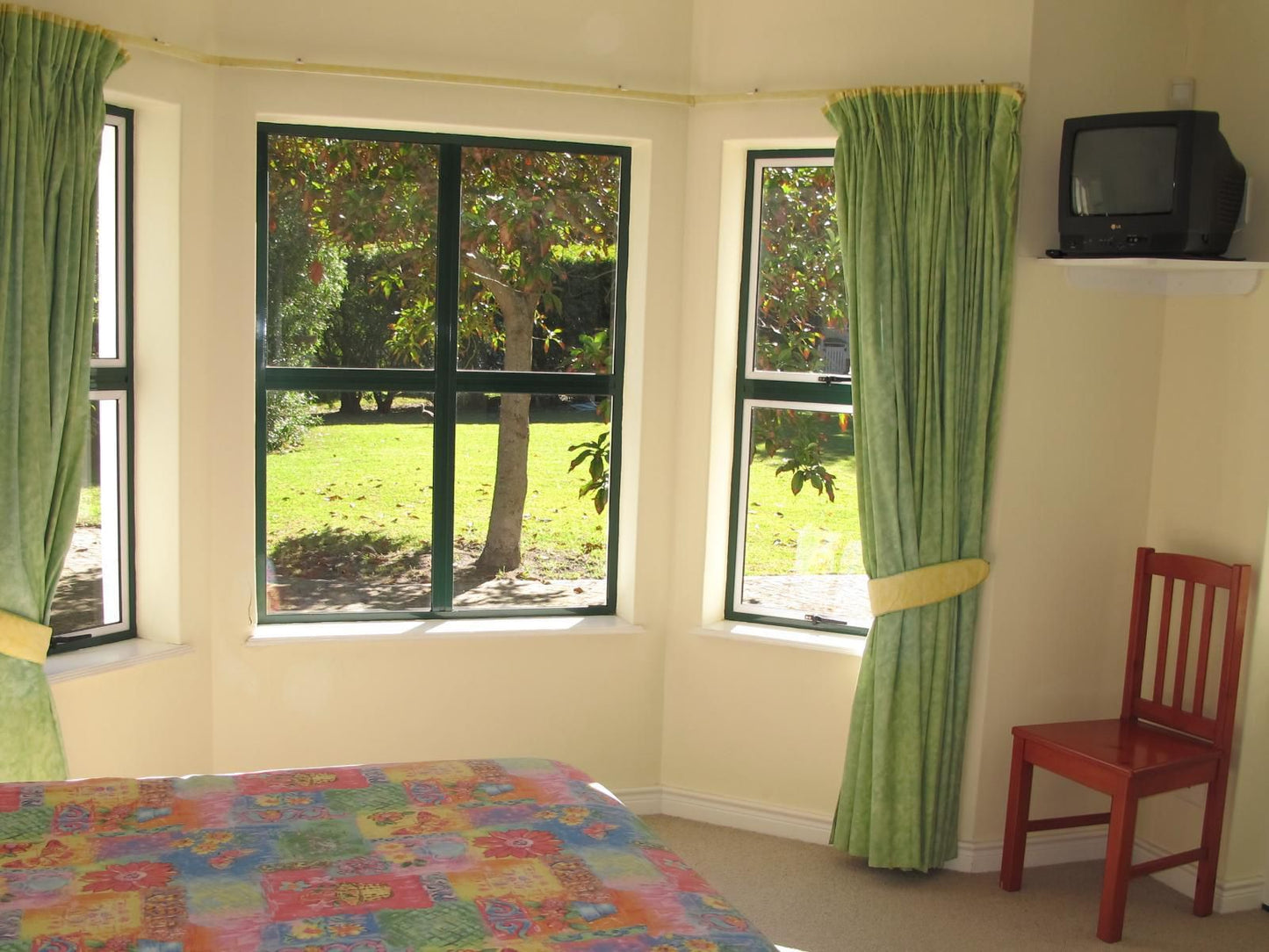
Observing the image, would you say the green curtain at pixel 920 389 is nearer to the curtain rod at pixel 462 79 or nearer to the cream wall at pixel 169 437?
the curtain rod at pixel 462 79

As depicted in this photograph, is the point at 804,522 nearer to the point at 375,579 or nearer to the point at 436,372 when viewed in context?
the point at 436,372

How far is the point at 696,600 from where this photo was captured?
159 inches

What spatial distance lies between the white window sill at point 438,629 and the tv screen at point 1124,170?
1.93m

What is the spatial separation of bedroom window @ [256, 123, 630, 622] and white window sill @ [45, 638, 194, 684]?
35 cm

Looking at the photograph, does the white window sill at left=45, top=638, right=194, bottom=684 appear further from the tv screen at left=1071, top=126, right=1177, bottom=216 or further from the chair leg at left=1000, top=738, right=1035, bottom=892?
the tv screen at left=1071, top=126, right=1177, bottom=216

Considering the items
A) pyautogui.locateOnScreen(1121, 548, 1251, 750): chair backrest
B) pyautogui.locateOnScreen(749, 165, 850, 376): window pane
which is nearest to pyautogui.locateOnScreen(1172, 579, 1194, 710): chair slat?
Result: pyautogui.locateOnScreen(1121, 548, 1251, 750): chair backrest

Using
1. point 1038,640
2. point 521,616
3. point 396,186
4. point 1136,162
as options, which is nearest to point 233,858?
point 521,616

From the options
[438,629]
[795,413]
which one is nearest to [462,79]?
[795,413]

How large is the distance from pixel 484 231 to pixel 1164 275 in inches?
84.2

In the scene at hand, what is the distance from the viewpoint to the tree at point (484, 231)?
3.79 meters

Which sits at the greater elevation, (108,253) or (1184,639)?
(108,253)

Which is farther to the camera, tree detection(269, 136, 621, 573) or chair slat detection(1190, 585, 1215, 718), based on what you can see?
tree detection(269, 136, 621, 573)

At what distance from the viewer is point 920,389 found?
3594 mm

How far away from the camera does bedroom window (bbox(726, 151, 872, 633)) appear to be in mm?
3953
